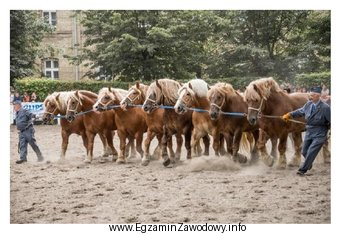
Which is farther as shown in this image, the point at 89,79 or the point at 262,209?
the point at 89,79

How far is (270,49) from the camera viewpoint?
11.0m

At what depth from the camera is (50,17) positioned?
10297 millimetres

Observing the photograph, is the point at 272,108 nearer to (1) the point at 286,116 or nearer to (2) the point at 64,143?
(1) the point at 286,116

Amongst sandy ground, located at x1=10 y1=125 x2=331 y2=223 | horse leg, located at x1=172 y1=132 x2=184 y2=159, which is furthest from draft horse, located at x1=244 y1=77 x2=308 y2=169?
horse leg, located at x1=172 y1=132 x2=184 y2=159

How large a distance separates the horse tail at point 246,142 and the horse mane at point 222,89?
143 centimetres

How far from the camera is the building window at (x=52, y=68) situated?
1123 centimetres

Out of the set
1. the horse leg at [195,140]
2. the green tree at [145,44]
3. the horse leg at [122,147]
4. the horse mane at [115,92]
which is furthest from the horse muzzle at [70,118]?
the horse leg at [195,140]

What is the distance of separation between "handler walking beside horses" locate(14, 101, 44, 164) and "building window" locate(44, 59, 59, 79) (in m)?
2.09

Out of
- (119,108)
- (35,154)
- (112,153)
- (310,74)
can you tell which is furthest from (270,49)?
(35,154)

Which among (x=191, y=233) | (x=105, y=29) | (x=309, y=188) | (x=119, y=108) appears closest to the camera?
(x=191, y=233)

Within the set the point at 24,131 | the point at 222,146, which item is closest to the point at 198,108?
the point at 222,146

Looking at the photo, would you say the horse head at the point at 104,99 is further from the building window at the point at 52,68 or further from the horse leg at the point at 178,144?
the horse leg at the point at 178,144
